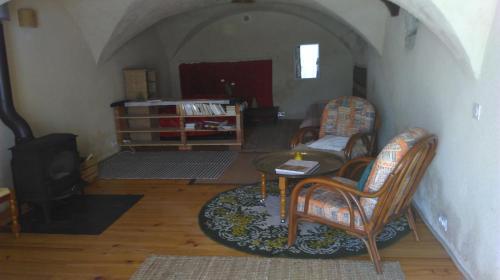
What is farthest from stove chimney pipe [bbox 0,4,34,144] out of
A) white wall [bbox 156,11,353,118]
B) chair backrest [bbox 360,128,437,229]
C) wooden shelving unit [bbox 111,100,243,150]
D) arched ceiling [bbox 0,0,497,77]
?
white wall [bbox 156,11,353,118]

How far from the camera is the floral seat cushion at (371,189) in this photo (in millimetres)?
2369

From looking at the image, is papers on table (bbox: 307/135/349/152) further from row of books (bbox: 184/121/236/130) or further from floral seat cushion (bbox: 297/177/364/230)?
row of books (bbox: 184/121/236/130)

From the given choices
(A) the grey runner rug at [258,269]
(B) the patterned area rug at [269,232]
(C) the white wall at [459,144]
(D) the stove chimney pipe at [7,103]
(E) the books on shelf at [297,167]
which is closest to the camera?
(C) the white wall at [459,144]

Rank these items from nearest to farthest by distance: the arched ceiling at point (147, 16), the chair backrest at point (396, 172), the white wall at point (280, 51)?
the chair backrest at point (396, 172), the arched ceiling at point (147, 16), the white wall at point (280, 51)

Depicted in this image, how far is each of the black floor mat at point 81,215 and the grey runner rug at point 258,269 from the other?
0.95 metres

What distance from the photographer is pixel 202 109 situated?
5797mm

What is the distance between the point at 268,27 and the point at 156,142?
13.6 ft

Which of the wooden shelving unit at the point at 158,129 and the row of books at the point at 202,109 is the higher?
the row of books at the point at 202,109

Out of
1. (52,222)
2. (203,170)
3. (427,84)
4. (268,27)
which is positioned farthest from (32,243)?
(268,27)

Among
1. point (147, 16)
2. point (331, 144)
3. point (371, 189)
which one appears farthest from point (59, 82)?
point (371, 189)

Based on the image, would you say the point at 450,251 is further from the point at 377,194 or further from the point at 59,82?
the point at 59,82

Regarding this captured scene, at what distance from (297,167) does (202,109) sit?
2.90 metres

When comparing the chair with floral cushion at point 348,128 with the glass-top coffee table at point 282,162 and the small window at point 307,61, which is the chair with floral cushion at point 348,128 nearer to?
the glass-top coffee table at point 282,162

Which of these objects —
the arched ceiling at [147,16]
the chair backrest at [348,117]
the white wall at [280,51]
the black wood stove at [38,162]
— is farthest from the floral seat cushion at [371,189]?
the white wall at [280,51]
